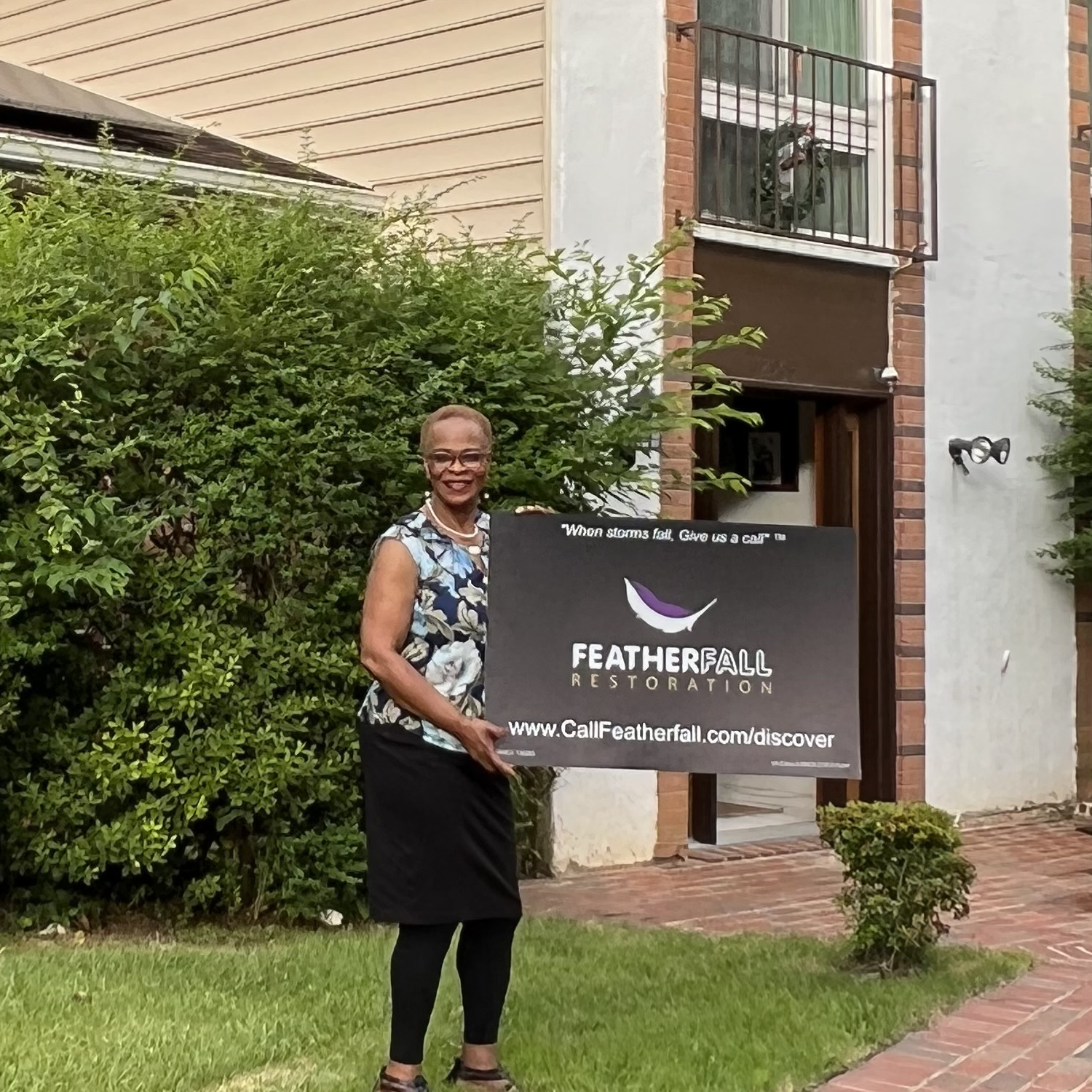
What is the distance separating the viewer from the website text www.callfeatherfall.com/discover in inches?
157

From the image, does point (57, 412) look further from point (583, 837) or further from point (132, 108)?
point (132, 108)

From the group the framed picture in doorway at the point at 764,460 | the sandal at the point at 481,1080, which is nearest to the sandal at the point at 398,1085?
the sandal at the point at 481,1080

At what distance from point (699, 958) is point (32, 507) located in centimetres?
306

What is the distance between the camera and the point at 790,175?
918 centimetres

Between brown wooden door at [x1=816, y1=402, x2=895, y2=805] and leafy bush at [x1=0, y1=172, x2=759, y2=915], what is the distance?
11.3ft

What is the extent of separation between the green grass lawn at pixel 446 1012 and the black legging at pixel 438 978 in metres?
0.27

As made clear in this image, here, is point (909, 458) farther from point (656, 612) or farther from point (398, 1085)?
point (398, 1085)

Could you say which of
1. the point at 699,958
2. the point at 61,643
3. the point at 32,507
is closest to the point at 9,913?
the point at 61,643

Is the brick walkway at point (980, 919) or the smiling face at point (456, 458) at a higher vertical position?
the smiling face at point (456, 458)

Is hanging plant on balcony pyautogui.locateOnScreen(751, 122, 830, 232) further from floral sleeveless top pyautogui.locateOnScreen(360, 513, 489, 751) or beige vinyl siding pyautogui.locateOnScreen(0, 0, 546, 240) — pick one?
floral sleeveless top pyautogui.locateOnScreen(360, 513, 489, 751)

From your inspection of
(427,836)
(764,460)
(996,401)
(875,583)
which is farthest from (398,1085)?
(996,401)

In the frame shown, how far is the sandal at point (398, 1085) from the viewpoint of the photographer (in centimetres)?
391

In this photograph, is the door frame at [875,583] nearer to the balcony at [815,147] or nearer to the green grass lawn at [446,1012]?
the balcony at [815,147]

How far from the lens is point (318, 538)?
6.21 m
